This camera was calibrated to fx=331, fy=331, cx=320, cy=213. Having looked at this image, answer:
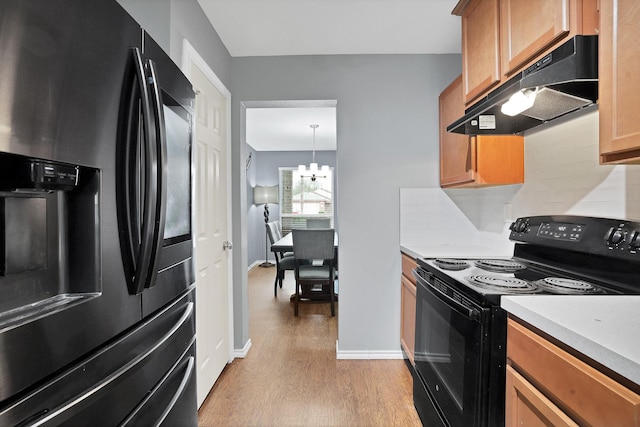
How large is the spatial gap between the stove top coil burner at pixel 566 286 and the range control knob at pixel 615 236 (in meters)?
0.18

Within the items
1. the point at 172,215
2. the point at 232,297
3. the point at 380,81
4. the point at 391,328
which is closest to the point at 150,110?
the point at 172,215

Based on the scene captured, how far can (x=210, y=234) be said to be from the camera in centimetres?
213

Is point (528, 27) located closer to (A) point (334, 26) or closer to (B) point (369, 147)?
(A) point (334, 26)

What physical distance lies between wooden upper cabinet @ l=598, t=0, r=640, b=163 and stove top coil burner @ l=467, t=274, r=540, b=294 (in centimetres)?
49

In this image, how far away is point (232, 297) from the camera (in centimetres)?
254

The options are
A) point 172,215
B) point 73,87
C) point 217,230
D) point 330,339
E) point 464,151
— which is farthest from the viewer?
point 330,339

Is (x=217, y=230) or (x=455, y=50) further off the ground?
(x=455, y=50)

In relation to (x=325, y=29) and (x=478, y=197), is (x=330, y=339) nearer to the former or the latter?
(x=478, y=197)

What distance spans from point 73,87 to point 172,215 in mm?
535

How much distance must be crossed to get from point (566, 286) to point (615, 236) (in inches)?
11.4

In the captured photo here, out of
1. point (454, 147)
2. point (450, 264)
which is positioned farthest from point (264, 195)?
point (450, 264)

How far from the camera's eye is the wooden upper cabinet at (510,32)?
1116 mm

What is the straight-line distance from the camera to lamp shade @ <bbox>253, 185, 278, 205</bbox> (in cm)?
672

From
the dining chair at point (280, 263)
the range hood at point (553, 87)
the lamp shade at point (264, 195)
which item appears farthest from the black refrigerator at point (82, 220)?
the lamp shade at point (264, 195)
